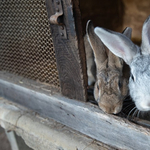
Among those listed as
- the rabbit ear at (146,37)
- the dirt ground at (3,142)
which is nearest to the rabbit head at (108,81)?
the rabbit ear at (146,37)

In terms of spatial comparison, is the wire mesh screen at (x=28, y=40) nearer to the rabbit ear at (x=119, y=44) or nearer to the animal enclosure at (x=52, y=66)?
the animal enclosure at (x=52, y=66)

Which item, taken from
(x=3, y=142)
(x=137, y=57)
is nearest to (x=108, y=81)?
(x=137, y=57)

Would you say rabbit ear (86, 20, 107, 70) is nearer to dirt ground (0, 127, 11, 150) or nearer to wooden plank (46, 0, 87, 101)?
wooden plank (46, 0, 87, 101)

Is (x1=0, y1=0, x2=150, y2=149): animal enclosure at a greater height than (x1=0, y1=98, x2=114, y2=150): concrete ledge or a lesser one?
greater

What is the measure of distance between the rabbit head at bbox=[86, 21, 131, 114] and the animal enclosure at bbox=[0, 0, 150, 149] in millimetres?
86

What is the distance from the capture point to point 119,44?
1630 mm

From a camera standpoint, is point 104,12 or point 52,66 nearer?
point 52,66

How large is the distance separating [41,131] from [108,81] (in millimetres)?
802

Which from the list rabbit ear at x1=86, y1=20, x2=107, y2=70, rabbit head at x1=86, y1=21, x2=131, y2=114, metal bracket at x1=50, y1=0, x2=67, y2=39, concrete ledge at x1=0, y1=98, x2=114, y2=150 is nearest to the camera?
metal bracket at x1=50, y1=0, x2=67, y2=39

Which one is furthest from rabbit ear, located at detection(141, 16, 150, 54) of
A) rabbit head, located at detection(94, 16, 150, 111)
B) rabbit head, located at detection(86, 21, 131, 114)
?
rabbit head, located at detection(86, 21, 131, 114)

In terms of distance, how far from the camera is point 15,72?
228cm

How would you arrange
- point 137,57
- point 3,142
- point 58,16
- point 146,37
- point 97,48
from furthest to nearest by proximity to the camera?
point 3,142 < point 97,48 < point 137,57 < point 146,37 < point 58,16

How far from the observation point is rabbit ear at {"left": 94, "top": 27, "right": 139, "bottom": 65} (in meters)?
1.53

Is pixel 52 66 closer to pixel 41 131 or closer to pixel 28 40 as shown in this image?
pixel 28 40
